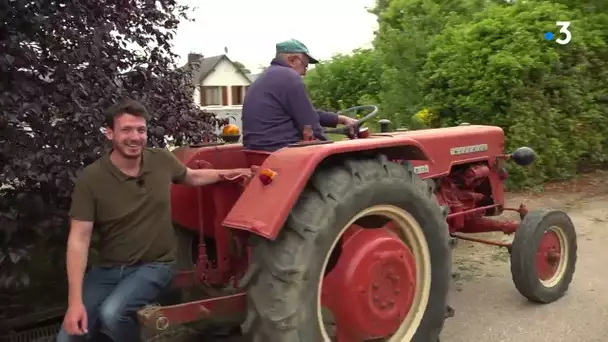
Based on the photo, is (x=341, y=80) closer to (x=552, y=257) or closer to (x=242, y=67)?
(x=552, y=257)

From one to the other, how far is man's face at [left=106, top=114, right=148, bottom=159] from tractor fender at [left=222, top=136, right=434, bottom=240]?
547 mm

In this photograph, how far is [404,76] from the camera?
9758mm

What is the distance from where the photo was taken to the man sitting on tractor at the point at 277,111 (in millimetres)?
3578

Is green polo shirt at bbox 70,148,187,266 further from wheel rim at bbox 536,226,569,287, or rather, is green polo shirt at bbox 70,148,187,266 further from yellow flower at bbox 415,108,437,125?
yellow flower at bbox 415,108,437,125

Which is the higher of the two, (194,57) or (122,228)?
(194,57)

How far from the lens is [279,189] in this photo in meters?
2.91

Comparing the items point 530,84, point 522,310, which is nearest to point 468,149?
point 522,310

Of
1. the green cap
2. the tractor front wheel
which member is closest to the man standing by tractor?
the green cap

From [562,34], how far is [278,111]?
6.48 meters

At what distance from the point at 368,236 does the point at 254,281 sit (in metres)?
0.70

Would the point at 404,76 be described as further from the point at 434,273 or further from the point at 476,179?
the point at 434,273

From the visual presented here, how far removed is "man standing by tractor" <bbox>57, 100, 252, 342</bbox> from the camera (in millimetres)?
2963

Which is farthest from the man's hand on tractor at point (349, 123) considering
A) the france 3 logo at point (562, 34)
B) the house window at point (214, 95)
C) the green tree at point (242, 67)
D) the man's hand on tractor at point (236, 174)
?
the green tree at point (242, 67)

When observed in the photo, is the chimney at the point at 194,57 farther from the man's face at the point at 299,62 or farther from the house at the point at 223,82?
the house at the point at 223,82
